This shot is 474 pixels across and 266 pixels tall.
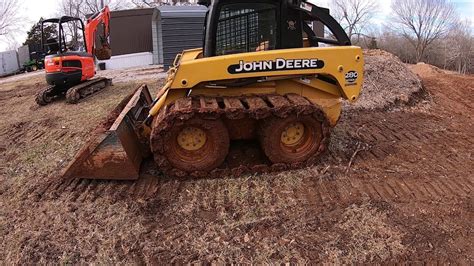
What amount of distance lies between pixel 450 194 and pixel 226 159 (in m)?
2.60

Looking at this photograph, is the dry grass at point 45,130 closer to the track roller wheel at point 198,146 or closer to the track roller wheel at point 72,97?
the track roller wheel at point 72,97

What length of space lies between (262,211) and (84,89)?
8.28 m

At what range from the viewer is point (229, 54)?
5328 mm

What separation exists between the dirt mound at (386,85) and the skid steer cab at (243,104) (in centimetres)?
363

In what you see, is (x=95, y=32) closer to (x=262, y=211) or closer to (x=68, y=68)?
(x=68, y=68)

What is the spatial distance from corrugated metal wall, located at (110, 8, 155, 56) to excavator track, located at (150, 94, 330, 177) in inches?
732

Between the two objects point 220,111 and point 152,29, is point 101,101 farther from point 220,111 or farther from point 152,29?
point 152,29

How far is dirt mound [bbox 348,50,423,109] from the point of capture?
9000 mm

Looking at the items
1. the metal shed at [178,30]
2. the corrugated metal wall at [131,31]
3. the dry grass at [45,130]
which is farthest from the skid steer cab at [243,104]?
the corrugated metal wall at [131,31]

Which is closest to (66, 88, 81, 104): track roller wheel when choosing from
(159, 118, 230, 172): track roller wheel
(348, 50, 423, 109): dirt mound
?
(159, 118, 230, 172): track roller wheel

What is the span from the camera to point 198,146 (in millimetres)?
5121

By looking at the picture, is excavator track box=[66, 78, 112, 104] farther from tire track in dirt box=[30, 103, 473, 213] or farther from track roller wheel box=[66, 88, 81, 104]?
tire track in dirt box=[30, 103, 473, 213]

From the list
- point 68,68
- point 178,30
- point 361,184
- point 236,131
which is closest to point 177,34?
point 178,30

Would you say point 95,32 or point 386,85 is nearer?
point 386,85
